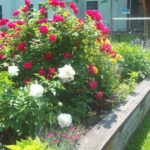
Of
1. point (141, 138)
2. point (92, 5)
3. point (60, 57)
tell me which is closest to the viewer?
point (60, 57)

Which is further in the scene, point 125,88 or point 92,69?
point 125,88

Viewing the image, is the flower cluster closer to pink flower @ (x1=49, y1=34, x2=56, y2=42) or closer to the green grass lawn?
pink flower @ (x1=49, y1=34, x2=56, y2=42)

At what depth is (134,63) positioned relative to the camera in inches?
271

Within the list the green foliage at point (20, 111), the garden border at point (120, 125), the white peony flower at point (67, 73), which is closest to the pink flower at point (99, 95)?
the garden border at point (120, 125)

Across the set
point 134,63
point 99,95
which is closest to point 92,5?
point 134,63

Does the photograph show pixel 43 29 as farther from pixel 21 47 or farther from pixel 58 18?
pixel 21 47

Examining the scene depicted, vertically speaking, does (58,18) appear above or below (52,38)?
above

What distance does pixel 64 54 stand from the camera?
470 centimetres

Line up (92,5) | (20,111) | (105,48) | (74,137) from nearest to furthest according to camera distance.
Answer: (20,111) → (74,137) → (105,48) → (92,5)

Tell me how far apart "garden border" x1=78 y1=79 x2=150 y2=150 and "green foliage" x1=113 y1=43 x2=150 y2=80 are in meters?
0.52

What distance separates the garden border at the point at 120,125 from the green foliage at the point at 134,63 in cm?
52

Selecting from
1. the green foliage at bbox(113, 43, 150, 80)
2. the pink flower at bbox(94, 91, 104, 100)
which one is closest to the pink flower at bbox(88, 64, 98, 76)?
the pink flower at bbox(94, 91, 104, 100)

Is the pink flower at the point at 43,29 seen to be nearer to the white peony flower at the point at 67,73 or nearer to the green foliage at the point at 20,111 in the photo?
the white peony flower at the point at 67,73

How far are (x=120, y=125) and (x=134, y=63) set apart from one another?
8.86 feet
